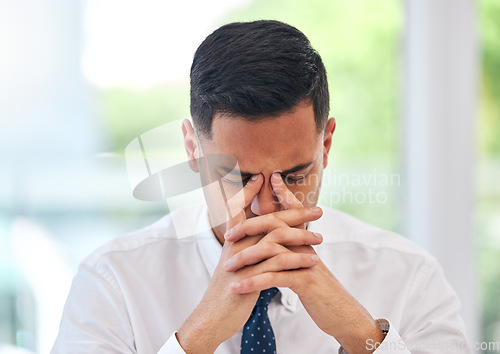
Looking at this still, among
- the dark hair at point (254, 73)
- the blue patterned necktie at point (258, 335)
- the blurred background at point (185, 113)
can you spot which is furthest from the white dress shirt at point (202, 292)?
the blurred background at point (185, 113)

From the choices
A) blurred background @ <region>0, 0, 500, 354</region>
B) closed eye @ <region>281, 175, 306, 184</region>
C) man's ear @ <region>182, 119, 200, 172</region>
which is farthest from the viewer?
blurred background @ <region>0, 0, 500, 354</region>

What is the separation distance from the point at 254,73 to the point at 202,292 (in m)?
0.60

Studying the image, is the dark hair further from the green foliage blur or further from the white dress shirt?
the green foliage blur

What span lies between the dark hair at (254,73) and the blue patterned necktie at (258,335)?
450 millimetres

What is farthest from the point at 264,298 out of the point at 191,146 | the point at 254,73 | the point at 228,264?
the point at 254,73

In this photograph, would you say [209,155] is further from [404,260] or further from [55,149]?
[55,149]

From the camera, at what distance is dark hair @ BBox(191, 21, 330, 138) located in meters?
1.24

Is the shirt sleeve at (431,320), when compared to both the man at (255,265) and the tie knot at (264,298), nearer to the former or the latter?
the man at (255,265)

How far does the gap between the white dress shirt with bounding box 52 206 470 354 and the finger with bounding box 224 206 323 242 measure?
0.84 ft

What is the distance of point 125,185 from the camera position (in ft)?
7.38

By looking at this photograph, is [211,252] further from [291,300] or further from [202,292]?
[291,300]

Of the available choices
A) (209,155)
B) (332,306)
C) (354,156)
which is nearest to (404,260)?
(332,306)

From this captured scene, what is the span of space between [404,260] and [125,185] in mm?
1175

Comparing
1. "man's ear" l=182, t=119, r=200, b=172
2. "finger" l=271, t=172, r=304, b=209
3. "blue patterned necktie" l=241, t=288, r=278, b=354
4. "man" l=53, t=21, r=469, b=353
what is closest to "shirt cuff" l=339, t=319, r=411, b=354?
"man" l=53, t=21, r=469, b=353
